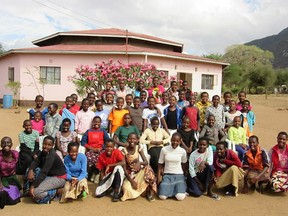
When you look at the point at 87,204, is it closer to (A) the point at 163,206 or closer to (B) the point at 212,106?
(A) the point at 163,206

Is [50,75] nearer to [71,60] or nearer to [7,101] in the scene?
[71,60]

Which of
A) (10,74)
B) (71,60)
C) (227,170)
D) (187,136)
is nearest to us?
(227,170)

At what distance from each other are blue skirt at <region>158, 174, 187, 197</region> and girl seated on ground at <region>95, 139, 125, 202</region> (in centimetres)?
61

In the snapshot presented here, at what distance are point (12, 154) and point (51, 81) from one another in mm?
12863

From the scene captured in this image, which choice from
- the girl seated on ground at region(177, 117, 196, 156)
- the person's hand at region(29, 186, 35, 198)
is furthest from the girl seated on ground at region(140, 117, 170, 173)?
the person's hand at region(29, 186, 35, 198)

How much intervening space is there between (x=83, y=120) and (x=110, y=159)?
49.4 inches

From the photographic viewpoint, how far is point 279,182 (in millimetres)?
4746

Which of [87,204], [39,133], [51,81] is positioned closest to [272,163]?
[87,204]

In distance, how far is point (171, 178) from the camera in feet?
15.3

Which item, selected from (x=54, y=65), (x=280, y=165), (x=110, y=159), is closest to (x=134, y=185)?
(x=110, y=159)

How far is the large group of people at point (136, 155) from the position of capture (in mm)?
4414

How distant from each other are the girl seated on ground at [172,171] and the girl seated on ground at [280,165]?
4.61 ft

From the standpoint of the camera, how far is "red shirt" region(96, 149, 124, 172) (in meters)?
4.71

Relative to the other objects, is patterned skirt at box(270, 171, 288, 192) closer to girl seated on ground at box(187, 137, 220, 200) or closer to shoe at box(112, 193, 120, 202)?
girl seated on ground at box(187, 137, 220, 200)
